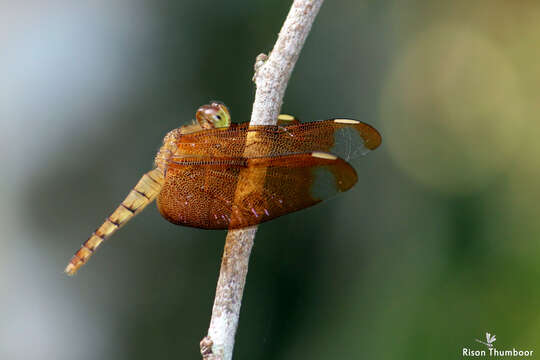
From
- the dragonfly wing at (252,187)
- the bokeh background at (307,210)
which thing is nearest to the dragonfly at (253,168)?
the dragonfly wing at (252,187)

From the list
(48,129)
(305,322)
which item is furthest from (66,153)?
(305,322)

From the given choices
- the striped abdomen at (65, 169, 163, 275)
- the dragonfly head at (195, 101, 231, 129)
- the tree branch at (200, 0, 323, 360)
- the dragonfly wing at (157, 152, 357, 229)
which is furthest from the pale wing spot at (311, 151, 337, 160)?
the striped abdomen at (65, 169, 163, 275)

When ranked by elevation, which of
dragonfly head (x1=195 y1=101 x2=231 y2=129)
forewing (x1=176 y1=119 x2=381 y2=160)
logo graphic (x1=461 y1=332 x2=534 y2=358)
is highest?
dragonfly head (x1=195 y1=101 x2=231 y2=129)

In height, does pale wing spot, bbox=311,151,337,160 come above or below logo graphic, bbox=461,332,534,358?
above

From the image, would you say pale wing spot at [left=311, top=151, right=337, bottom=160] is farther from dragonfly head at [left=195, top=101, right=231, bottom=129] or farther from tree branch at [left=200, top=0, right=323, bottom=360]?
dragonfly head at [left=195, top=101, right=231, bottom=129]

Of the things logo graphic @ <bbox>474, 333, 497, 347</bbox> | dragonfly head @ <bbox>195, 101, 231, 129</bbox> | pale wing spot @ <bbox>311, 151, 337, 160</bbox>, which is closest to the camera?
pale wing spot @ <bbox>311, 151, 337, 160</bbox>

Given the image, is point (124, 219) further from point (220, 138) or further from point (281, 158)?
point (281, 158)
